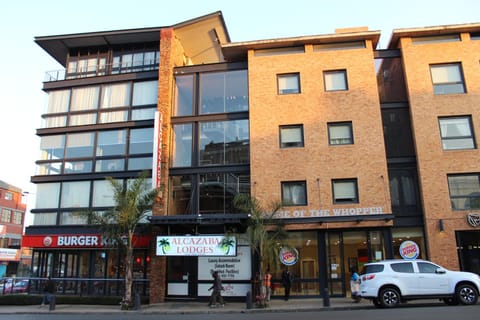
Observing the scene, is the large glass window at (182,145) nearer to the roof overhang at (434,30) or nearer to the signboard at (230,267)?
the signboard at (230,267)

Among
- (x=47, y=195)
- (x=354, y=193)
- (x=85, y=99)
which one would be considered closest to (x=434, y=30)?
(x=354, y=193)

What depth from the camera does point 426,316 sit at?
11.9m

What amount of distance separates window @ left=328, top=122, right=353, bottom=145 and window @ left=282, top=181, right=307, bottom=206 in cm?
276

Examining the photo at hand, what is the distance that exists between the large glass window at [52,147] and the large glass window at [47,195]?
1.74m

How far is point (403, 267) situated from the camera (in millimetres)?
15836

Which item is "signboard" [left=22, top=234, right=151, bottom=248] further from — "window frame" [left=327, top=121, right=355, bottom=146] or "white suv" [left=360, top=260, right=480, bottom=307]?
"white suv" [left=360, top=260, right=480, bottom=307]

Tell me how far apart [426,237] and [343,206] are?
421cm

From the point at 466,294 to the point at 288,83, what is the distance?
43.2 ft

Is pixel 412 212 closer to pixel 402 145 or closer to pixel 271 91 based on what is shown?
pixel 402 145

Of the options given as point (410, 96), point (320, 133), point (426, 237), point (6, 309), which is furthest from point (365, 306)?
point (6, 309)

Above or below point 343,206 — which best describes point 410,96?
above

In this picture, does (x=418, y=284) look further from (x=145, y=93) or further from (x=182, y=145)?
(x=145, y=93)

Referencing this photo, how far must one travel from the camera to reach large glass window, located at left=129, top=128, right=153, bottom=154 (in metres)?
24.0

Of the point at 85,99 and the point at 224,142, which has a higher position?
the point at 85,99
